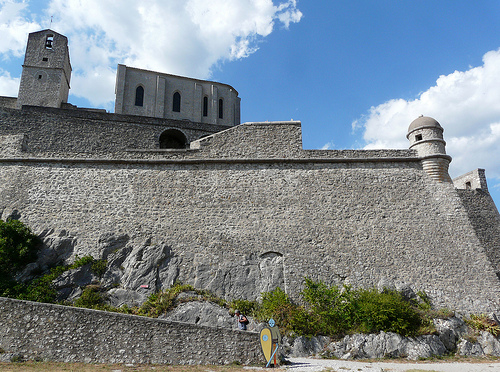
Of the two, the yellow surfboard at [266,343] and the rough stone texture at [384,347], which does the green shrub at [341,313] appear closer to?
the rough stone texture at [384,347]

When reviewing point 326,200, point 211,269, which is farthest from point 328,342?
point 326,200

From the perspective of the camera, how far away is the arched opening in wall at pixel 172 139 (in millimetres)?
20114

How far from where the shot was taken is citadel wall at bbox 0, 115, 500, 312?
13.4 m

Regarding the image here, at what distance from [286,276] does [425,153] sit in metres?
8.24

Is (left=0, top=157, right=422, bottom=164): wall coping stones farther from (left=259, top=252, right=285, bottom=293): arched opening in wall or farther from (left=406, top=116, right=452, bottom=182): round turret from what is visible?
(left=259, top=252, right=285, bottom=293): arched opening in wall

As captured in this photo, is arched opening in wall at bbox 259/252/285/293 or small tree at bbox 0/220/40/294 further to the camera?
arched opening in wall at bbox 259/252/285/293

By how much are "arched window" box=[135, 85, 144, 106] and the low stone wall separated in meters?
20.3

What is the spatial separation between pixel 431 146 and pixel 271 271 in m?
8.88

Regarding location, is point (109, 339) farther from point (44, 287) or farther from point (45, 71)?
point (45, 71)

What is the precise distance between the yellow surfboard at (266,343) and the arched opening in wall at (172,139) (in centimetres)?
1330

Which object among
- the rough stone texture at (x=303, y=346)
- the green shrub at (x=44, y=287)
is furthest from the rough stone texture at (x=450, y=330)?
the green shrub at (x=44, y=287)

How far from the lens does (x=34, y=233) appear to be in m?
13.8

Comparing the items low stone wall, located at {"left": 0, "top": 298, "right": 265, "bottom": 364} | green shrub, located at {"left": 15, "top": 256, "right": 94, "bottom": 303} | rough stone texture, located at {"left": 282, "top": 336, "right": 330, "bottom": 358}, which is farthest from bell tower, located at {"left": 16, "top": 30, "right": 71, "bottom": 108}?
rough stone texture, located at {"left": 282, "top": 336, "right": 330, "bottom": 358}

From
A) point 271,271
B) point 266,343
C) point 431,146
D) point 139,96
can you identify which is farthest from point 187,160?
point 139,96
